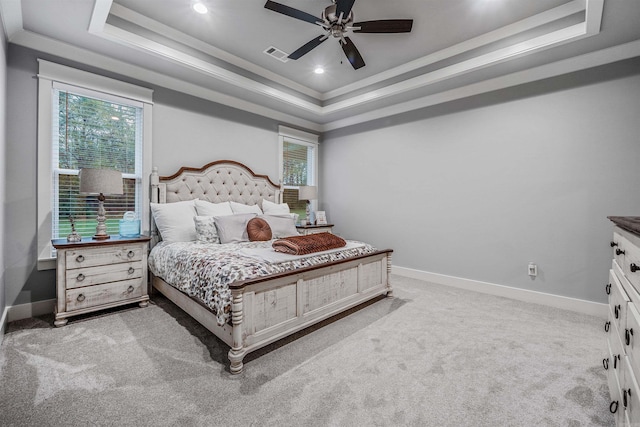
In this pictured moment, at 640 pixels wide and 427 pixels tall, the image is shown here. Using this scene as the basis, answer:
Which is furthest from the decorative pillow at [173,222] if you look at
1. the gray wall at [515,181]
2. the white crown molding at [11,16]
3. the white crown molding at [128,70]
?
the gray wall at [515,181]

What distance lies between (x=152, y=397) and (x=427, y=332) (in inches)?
81.5

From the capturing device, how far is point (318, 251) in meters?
2.70

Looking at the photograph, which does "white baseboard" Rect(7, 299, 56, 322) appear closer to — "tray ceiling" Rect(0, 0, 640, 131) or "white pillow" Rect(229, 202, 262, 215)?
"white pillow" Rect(229, 202, 262, 215)

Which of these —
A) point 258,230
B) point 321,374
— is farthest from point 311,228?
point 321,374

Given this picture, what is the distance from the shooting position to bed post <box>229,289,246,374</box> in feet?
6.17

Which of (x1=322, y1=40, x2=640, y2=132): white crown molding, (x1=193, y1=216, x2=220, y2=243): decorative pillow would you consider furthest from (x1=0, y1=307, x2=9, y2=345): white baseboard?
(x1=322, y1=40, x2=640, y2=132): white crown molding

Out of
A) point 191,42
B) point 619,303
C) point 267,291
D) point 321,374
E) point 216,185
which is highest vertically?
point 191,42

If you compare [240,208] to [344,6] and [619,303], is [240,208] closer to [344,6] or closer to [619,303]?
[344,6]

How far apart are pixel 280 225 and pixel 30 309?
2.57 meters

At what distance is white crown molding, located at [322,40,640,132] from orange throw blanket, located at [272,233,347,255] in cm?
265

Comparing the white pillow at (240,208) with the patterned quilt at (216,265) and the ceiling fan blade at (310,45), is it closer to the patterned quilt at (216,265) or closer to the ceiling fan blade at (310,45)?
the patterned quilt at (216,265)

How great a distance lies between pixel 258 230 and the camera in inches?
131

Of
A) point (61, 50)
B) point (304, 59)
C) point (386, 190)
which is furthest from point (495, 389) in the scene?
point (61, 50)

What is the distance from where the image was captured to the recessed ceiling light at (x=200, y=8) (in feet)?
8.69
